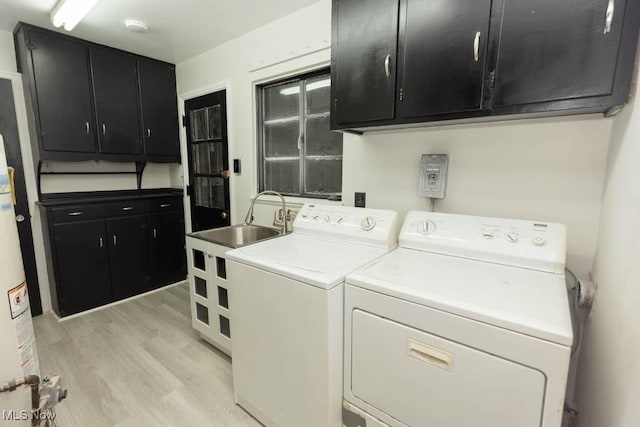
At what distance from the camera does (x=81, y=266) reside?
2607 mm

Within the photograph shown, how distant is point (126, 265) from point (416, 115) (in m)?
3.02

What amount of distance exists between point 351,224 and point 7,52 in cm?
324

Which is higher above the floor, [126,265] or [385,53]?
[385,53]

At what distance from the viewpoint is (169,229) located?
10.6 feet

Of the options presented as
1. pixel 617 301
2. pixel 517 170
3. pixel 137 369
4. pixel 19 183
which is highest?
pixel 517 170

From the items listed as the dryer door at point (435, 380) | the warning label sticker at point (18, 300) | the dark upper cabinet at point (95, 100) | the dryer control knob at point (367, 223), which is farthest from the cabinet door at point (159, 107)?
the dryer door at point (435, 380)

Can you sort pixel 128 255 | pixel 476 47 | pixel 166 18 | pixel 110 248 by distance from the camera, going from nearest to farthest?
pixel 476 47 → pixel 166 18 → pixel 110 248 → pixel 128 255

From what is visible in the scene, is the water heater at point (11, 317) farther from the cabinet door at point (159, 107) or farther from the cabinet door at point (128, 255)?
the cabinet door at point (159, 107)

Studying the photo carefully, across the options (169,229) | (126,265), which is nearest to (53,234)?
(126,265)

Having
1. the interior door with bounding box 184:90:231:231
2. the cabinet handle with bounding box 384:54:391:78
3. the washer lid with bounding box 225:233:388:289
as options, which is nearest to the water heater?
the washer lid with bounding box 225:233:388:289

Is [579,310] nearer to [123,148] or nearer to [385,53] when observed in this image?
[385,53]

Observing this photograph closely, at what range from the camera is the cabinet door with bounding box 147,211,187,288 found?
3100 mm

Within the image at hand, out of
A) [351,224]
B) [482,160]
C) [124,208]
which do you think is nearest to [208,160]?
[124,208]

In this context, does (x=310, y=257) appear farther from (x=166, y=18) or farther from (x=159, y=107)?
(x=159, y=107)
